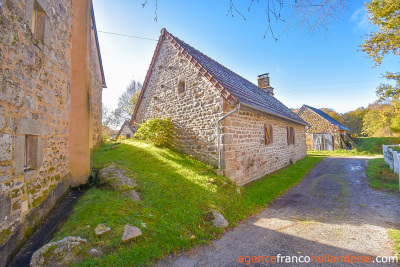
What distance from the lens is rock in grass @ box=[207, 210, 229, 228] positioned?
13.0 ft

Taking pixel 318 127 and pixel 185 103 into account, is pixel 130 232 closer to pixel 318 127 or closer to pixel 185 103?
pixel 185 103

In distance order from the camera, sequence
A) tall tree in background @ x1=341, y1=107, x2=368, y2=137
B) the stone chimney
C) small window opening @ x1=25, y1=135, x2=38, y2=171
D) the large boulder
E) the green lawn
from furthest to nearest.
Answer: tall tree in background @ x1=341, y1=107, x2=368, y2=137 < the green lawn < the stone chimney < the large boulder < small window opening @ x1=25, y1=135, x2=38, y2=171

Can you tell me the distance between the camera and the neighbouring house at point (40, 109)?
2545 mm

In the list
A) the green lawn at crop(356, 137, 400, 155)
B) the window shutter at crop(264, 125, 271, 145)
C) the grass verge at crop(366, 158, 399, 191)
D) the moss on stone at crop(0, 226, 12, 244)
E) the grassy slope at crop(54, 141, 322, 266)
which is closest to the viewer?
the moss on stone at crop(0, 226, 12, 244)

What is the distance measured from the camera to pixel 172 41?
875cm

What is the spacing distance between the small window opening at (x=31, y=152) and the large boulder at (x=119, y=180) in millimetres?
1697

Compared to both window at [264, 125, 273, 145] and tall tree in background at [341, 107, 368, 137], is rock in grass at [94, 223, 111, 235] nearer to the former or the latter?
window at [264, 125, 273, 145]

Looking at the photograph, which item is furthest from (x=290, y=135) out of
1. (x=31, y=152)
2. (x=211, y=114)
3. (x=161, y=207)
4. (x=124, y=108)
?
(x=124, y=108)

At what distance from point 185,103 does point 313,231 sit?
637 cm

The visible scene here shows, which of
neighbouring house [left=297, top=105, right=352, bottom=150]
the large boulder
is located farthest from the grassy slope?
neighbouring house [left=297, top=105, right=352, bottom=150]

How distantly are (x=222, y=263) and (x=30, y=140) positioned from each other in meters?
Result: 4.16

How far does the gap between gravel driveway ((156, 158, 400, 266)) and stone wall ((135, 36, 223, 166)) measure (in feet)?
9.51

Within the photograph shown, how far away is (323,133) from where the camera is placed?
21531 millimetres

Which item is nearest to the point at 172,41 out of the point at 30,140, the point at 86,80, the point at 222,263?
the point at 86,80
